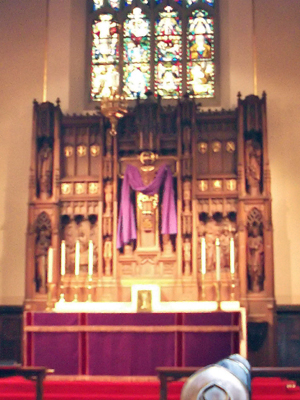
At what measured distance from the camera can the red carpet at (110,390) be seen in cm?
916

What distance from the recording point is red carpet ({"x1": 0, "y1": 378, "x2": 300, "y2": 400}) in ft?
30.1

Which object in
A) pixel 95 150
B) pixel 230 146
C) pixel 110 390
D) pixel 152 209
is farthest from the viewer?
pixel 95 150

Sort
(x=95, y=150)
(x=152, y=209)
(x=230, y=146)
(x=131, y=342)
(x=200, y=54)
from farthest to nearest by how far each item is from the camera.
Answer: (x=200, y=54) < (x=95, y=150) < (x=230, y=146) < (x=152, y=209) < (x=131, y=342)

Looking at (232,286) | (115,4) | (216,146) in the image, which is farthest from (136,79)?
(232,286)

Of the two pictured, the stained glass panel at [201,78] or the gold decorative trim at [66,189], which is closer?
the gold decorative trim at [66,189]

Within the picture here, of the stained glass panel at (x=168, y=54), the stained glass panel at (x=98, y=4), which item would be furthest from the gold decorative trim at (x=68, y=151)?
the stained glass panel at (x=98, y=4)

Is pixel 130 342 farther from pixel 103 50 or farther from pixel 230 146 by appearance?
pixel 103 50

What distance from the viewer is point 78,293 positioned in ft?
41.8

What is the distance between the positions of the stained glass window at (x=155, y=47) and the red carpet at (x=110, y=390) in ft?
23.1

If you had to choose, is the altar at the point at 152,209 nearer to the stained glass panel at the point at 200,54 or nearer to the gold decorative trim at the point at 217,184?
the gold decorative trim at the point at 217,184

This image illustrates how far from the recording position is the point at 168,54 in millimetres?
14945

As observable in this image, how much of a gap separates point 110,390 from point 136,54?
8.21 metres

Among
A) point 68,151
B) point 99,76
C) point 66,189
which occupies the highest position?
point 99,76

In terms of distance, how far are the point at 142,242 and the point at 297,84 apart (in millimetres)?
4692
